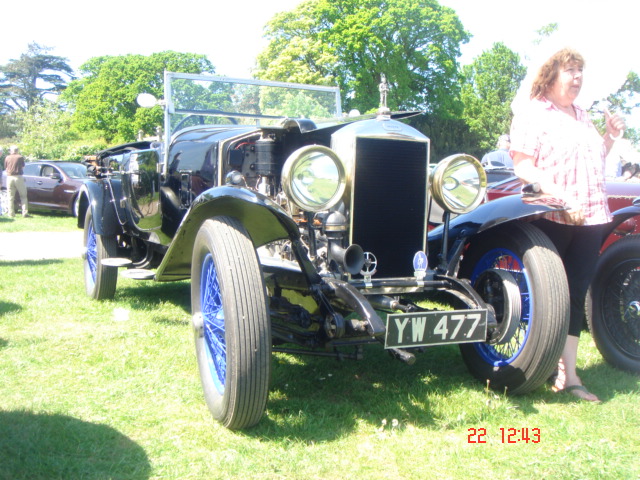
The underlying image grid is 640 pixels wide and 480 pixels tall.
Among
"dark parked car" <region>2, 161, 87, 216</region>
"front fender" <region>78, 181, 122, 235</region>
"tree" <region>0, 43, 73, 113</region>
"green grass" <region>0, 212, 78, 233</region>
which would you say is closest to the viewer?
"front fender" <region>78, 181, 122, 235</region>

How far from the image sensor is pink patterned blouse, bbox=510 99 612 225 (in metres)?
2.88

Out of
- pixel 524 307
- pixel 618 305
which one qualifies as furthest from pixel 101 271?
pixel 618 305

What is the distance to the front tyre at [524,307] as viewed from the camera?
279cm

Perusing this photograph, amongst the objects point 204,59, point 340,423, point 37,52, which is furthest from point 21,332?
point 37,52

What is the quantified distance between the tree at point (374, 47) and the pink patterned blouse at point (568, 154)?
26.8m

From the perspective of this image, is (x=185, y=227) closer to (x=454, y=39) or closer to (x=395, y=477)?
(x=395, y=477)

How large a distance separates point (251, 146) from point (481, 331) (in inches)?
72.8

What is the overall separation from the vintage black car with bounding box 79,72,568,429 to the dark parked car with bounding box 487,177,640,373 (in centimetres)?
79

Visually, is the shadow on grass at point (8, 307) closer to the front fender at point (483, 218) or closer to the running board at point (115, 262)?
the running board at point (115, 262)

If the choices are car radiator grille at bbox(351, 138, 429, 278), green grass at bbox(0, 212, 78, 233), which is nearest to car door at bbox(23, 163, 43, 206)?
green grass at bbox(0, 212, 78, 233)

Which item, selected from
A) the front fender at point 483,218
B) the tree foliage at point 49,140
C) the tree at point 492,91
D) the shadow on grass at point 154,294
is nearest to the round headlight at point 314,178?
the front fender at point 483,218

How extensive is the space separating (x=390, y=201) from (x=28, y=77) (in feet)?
224

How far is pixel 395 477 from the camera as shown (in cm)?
221
